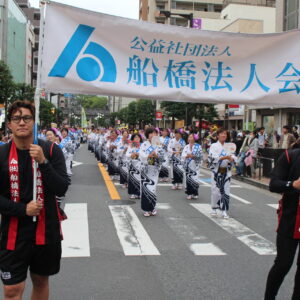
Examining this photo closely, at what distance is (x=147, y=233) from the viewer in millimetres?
7020

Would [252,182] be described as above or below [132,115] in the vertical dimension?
below

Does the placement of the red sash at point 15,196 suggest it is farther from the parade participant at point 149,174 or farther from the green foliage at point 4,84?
the green foliage at point 4,84

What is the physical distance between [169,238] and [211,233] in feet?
2.65

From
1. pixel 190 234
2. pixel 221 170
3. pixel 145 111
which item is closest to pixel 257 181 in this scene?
pixel 221 170

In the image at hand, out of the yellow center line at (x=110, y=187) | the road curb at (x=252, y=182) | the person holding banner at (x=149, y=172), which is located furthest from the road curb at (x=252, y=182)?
the person holding banner at (x=149, y=172)

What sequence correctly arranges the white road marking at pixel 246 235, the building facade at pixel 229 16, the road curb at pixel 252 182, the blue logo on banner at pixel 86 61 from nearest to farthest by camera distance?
the blue logo on banner at pixel 86 61 → the white road marking at pixel 246 235 → the road curb at pixel 252 182 → the building facade at pixel 229 16

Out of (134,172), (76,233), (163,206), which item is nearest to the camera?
(76,233)

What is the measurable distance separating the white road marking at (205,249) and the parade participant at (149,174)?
2.26 metres

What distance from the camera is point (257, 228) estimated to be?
7.59 m

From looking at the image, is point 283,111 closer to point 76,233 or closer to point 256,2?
point 76,233

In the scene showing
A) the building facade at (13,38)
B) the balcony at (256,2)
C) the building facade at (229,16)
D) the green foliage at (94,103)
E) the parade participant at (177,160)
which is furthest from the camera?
the green foliage at (94,103)

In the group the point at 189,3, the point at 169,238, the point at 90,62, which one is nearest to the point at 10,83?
the point at 169,238

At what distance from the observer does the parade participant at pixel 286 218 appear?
11.2ft

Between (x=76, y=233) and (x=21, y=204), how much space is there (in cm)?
416
